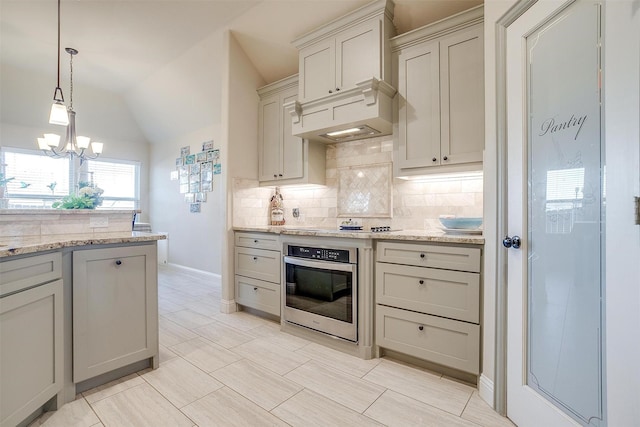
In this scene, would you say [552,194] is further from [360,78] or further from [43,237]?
[43,237]

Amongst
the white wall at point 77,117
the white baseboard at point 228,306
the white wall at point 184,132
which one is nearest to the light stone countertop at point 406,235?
the white baseboard at point 228,306

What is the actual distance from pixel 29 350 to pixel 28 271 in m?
0.39

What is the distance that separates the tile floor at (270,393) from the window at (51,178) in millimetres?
3108

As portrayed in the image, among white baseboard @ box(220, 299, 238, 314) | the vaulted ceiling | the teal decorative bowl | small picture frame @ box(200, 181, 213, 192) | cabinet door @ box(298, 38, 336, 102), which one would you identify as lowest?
white baseboard @ box(220, 299, 238, 314)

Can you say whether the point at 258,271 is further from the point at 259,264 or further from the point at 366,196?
the point at 366,196

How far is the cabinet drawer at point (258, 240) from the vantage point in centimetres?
289

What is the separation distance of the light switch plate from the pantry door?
267 centimetres

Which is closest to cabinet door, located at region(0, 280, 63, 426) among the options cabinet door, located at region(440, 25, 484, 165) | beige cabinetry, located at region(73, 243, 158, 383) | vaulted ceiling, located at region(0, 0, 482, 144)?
beige cabinetry, located at region(73, 243, 158, 383)

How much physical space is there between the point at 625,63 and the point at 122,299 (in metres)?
2.68

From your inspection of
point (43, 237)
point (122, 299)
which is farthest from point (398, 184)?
point (43, 237)

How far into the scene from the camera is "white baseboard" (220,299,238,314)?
325cm

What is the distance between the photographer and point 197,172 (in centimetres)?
495

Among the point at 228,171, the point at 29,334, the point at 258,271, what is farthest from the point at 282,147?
the point at 29,334

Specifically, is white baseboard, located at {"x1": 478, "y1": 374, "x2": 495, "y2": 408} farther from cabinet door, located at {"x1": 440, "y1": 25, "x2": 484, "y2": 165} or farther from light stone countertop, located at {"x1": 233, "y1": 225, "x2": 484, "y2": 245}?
cabinet door, located at {"x1": 440, "y1": 25, "x2": 484, "y2": 165}
